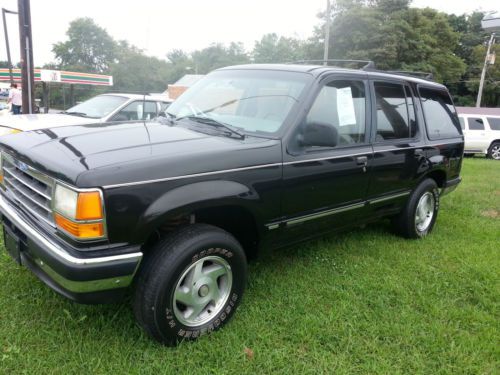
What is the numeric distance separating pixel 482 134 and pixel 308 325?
623 inches

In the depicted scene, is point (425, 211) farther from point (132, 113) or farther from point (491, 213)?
point (132, 113)

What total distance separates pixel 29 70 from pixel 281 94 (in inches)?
342

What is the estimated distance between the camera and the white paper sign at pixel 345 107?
347 cm

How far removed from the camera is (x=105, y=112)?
7.60m

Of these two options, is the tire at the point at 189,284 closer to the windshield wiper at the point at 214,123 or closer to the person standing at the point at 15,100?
the windshield wiper at the point at 214,123

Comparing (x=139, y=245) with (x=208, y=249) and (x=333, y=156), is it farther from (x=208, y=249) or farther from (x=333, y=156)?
(x=333, y=156)

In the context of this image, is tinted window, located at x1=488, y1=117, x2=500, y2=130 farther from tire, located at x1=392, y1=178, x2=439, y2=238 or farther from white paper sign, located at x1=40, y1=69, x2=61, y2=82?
white paper sign, located at x1=40, y1=69, x2=61, y2=82

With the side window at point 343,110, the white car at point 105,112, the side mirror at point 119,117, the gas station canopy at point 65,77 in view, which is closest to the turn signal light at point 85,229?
the side window at point 343,110

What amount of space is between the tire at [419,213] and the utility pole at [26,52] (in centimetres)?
890

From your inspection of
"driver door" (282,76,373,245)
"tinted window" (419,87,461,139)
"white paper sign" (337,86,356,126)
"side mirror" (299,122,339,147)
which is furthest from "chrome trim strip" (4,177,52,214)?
"tinted window" (419,87,461,139)

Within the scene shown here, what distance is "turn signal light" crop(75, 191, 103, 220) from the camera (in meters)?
2.13

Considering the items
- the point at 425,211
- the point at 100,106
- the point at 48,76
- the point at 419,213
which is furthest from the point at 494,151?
the point at 48,76

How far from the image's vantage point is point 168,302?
2475 mm

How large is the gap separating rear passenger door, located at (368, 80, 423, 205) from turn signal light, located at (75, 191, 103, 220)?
8.15 ft
